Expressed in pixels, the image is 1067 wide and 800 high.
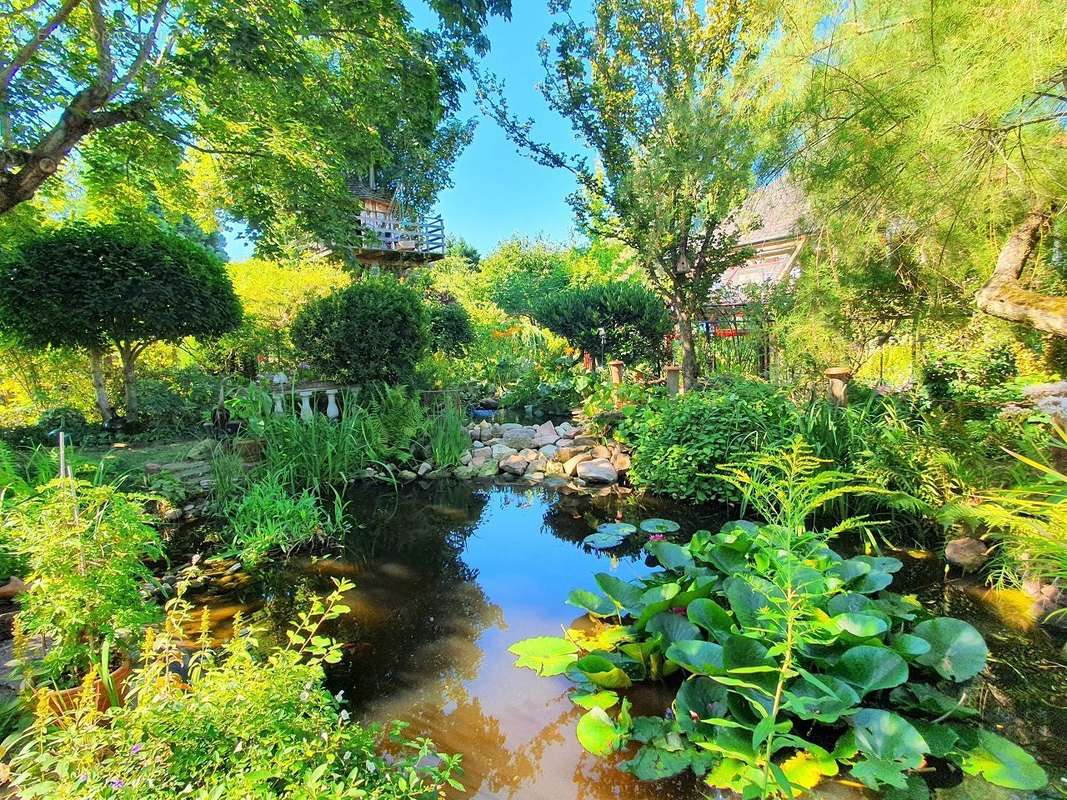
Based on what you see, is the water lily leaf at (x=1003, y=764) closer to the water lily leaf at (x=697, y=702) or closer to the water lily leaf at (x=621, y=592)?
the water lily leaf at (x=697, y=702)

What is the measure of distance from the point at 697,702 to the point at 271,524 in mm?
2693

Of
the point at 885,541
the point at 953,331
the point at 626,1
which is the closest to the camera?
the point at 885,541

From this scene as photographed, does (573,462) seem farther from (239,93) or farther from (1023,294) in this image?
(239,93)

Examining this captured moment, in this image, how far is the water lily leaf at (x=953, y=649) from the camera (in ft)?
5.45

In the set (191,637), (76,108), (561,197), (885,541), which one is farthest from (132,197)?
(885,541)

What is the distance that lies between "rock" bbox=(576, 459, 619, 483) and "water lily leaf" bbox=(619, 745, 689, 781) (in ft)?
10.1

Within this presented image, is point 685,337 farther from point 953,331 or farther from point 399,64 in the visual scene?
point 399,64

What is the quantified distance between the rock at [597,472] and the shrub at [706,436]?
0.36 meters

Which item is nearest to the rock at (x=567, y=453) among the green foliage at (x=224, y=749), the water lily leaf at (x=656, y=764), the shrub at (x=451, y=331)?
the water lily leaf at (x=656, y=764)

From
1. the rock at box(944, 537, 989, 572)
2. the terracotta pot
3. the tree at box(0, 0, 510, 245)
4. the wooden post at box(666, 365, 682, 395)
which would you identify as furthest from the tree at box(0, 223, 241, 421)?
the rock at box(944, 537, 989, 572)

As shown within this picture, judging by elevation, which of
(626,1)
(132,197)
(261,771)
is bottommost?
(261,771)

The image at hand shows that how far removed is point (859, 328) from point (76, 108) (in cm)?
628

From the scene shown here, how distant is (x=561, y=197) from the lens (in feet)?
18.6

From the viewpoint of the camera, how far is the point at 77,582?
55.6 inches
